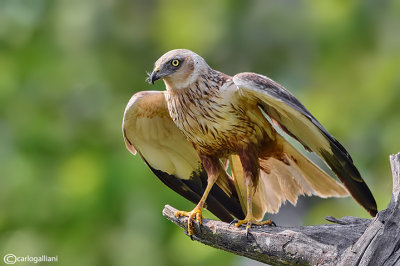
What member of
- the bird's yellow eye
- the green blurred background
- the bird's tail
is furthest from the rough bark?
the green blurred background

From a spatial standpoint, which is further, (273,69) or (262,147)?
(273,69)

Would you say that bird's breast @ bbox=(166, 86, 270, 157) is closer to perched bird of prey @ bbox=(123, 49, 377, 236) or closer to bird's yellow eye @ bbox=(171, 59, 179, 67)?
perched bird of prey @ bbox=(123, 49, 377, 236)

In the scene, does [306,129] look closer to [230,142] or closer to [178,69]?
[230,142]

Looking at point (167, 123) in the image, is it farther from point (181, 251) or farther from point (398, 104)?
point (398, 104)

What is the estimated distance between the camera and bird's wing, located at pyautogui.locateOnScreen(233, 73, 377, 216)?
231 inches

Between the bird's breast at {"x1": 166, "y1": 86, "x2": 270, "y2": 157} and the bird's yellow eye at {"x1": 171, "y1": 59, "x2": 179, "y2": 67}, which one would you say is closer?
the bird's breast at {"x1": 166, "y1": 86, "x2": 270, "y2": 157}

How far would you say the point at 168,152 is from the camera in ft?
24.2

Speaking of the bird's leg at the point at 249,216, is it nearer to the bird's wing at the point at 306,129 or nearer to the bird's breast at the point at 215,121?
the bird's breast at the point at 215,121

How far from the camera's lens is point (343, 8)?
1381 cm

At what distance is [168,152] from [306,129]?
1.71 metres

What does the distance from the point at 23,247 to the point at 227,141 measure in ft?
23.6

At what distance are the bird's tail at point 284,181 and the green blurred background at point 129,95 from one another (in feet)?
13.4

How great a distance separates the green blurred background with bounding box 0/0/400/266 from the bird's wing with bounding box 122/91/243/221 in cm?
416

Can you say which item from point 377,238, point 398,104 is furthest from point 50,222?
point 377,238
